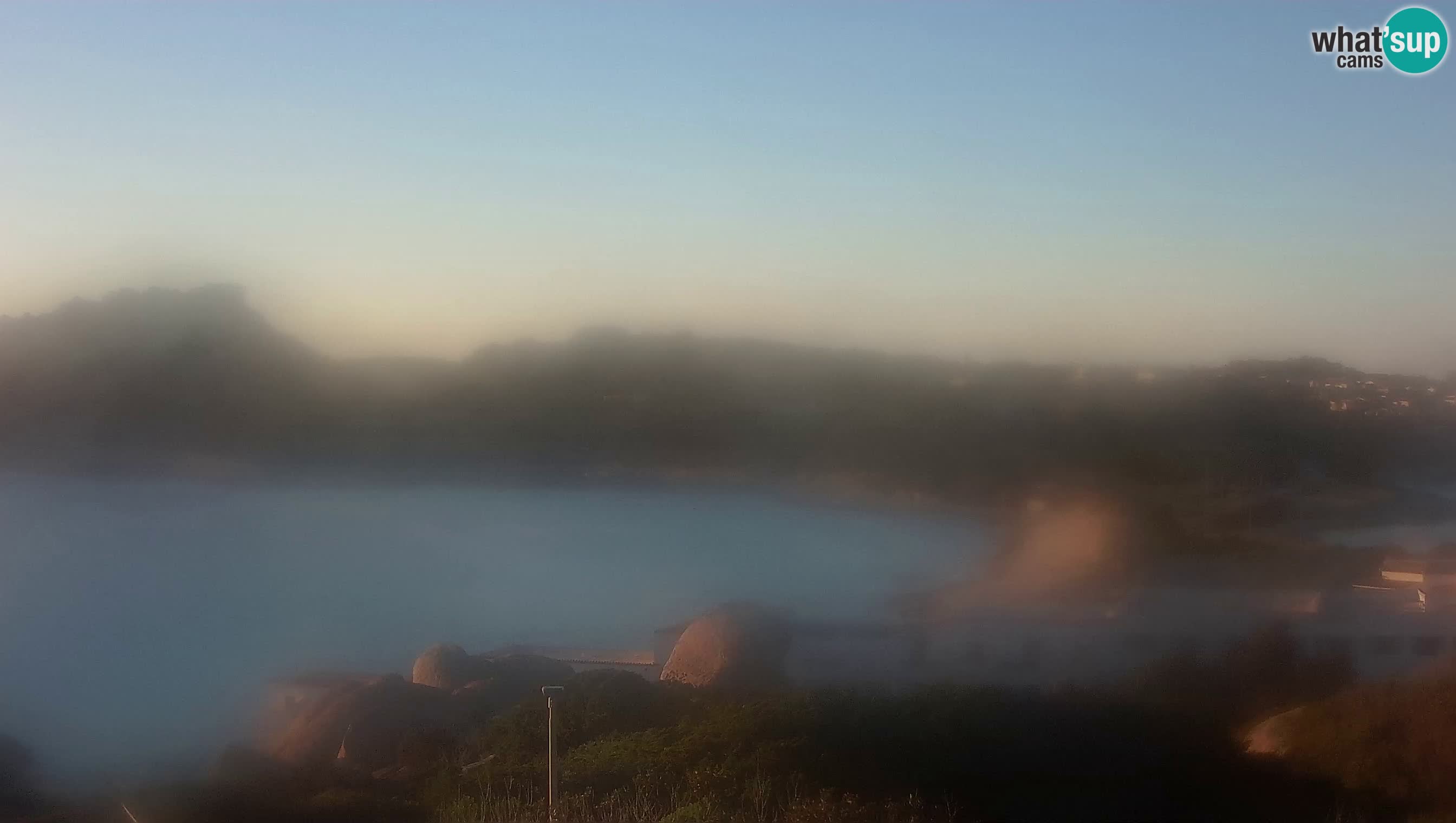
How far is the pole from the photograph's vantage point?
7488mm

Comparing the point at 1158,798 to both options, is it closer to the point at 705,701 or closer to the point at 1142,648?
the point at 1142,648

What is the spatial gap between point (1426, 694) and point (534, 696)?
7004 mm

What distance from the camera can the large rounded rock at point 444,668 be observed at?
9273 millimetres

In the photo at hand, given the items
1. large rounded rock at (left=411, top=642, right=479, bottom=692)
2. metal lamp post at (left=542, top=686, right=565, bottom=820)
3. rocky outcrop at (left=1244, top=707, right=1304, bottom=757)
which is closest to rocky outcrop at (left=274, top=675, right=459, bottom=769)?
large rounded rock at (left=411, top=642, right=479, bottom=692)

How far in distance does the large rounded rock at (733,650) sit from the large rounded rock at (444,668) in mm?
1644

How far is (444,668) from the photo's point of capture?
9.39 meters

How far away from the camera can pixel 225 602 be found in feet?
32.6

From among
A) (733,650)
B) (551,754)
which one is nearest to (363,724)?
(551,754)

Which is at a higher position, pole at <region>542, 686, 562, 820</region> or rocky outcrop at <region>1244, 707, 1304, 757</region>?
pole at <region>542, 686, 562, 820</region>

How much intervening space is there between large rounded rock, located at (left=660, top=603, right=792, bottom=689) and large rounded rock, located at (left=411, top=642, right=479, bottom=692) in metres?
1.64

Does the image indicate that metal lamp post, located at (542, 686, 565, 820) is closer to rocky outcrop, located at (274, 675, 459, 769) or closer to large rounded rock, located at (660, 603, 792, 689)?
rocky outcrop, located at (274, 675, 459, 769)

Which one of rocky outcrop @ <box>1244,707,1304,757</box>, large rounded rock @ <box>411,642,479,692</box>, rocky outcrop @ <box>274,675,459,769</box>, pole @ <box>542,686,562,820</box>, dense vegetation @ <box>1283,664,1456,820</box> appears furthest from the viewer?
large rounded rock @ <box>411,642,479,692</box>

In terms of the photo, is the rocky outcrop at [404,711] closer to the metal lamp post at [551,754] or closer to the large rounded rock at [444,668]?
the large rounded rock at [444,668]

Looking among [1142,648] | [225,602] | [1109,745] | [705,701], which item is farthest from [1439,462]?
[225,602]
